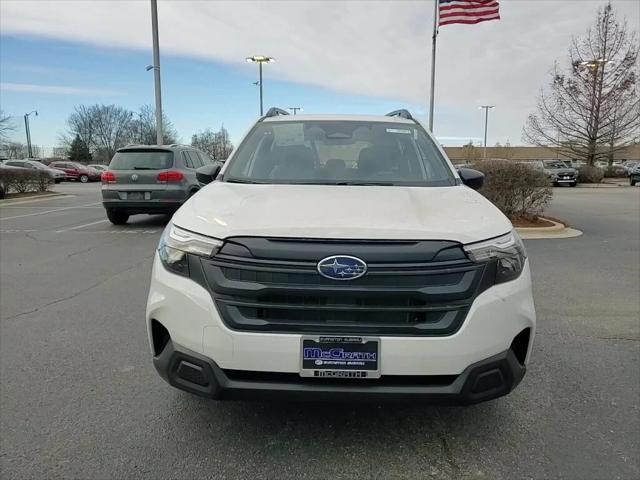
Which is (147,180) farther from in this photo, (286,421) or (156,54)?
(156,54)

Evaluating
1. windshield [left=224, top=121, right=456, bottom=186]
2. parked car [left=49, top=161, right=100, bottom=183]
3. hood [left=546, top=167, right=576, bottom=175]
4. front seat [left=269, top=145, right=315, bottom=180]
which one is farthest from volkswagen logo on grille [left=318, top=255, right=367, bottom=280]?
parked car [left=49, top=161, right=100, bottom=183]

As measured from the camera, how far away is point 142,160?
37.4ft

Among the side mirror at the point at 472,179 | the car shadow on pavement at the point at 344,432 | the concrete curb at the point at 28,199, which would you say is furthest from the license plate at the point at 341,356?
the concrete curb at the point at 28,199

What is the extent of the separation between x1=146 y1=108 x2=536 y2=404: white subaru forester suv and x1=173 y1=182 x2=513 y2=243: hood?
1 centimetres

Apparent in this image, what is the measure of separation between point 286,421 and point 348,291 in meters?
1.13

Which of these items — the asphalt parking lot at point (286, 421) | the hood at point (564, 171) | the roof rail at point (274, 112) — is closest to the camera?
the asphalt parking lot at point (286, 421)

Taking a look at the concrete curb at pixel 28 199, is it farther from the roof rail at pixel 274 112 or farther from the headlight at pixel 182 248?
the headlight at pixel 182 248

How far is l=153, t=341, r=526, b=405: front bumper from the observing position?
232 cm

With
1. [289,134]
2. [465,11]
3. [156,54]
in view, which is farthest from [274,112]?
[156,54]

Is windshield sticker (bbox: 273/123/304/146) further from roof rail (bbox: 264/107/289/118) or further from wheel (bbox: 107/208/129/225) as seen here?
wheel (bbox: 107/208/129/225)

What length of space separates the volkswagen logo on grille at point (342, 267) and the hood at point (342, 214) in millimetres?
117

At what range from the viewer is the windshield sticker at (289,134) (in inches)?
155

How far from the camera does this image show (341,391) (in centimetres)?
232

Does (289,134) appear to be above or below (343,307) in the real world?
above
